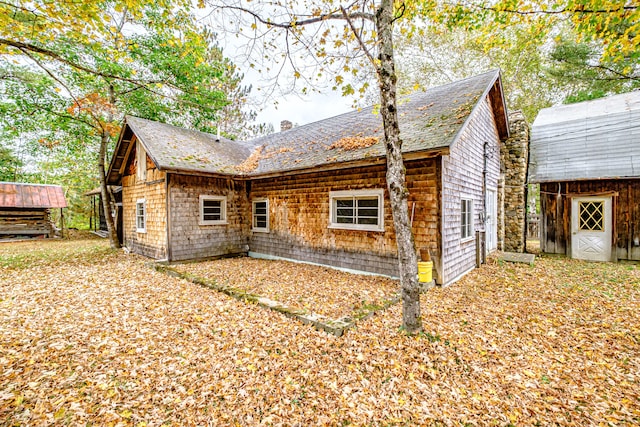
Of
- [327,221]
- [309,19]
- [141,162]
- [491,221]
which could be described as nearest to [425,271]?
[327,221]

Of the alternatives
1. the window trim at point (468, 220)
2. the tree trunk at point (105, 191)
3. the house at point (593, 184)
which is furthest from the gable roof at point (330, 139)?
the house at point (593, 184)

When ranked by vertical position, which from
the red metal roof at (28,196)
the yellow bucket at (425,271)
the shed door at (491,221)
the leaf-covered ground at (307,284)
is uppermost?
the red metal roof at (28,196)

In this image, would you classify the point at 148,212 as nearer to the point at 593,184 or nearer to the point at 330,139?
the point at 330,139

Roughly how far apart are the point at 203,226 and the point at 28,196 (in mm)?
14628

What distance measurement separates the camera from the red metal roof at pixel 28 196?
601 inches

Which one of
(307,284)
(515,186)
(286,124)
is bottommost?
(307,284)

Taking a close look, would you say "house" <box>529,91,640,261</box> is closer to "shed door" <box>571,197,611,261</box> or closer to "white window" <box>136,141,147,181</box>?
"shed door" <box>571,197,611,261</box>

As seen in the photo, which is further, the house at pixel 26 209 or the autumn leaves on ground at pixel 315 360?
the house at pixel 26 209

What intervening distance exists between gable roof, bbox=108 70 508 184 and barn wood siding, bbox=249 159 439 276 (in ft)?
1.94

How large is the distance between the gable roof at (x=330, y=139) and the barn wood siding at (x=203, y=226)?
2.41ft

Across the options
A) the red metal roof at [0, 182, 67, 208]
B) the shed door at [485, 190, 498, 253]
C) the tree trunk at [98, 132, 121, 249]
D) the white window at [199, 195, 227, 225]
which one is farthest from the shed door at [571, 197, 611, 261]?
the red metal roof at [0, 182, 67, 208]

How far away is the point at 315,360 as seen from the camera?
3443mm

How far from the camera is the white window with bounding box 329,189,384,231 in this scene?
7133 millimetres

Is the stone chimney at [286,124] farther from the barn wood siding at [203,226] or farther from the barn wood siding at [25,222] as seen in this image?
the barn wood siding at [25,222]
